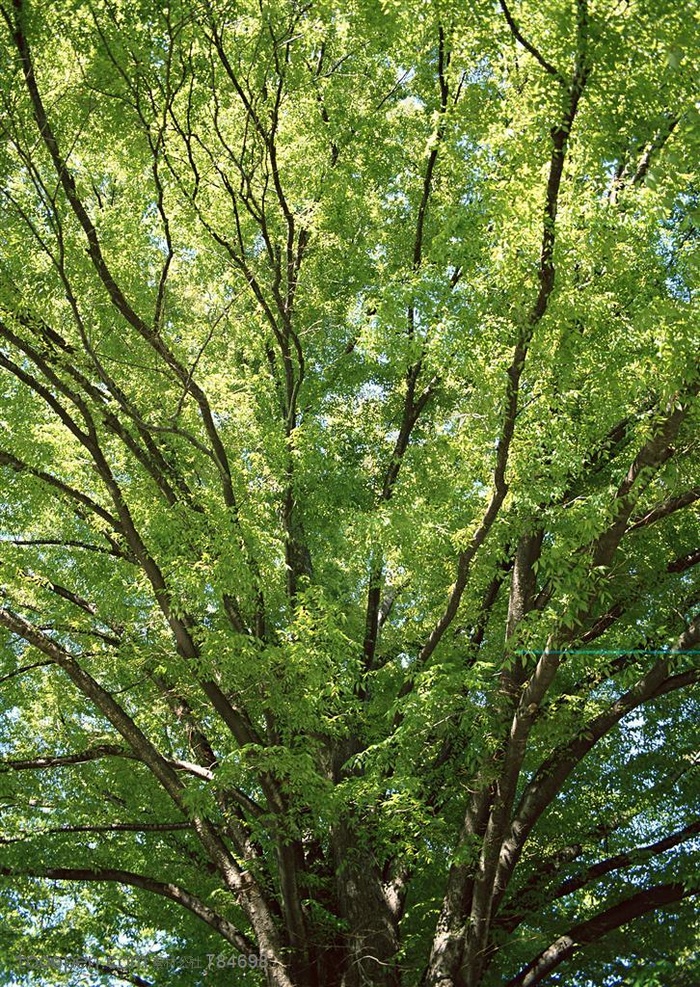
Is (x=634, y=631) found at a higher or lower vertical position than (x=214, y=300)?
lower

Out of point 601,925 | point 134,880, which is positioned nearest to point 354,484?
point 134,880

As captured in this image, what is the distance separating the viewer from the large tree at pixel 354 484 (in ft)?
21.8

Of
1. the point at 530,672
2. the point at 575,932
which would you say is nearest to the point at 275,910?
the point at 575,932

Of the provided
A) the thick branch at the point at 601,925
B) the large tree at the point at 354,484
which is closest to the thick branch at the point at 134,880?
the large tree at the point at 354,484

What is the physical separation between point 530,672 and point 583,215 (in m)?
4.17

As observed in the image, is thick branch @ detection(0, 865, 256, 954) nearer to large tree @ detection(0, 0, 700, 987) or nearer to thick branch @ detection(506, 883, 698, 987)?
large tree @ detection(0, 0, 700, 987)

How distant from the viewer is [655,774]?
34.1 feet

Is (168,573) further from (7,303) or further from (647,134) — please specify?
(647,134)

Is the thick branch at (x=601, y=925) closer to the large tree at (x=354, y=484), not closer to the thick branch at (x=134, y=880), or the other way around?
the large tree at (x=354, y=484)

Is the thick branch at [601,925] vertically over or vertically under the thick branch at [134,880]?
under

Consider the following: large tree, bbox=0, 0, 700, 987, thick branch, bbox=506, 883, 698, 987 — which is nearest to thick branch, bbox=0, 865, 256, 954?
large tree, bbox=0, 0, 700, 987

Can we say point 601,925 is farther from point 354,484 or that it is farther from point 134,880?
point 354,484

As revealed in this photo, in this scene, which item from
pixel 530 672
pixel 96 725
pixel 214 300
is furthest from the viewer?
pixel 96 725

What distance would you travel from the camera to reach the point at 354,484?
9.73m
